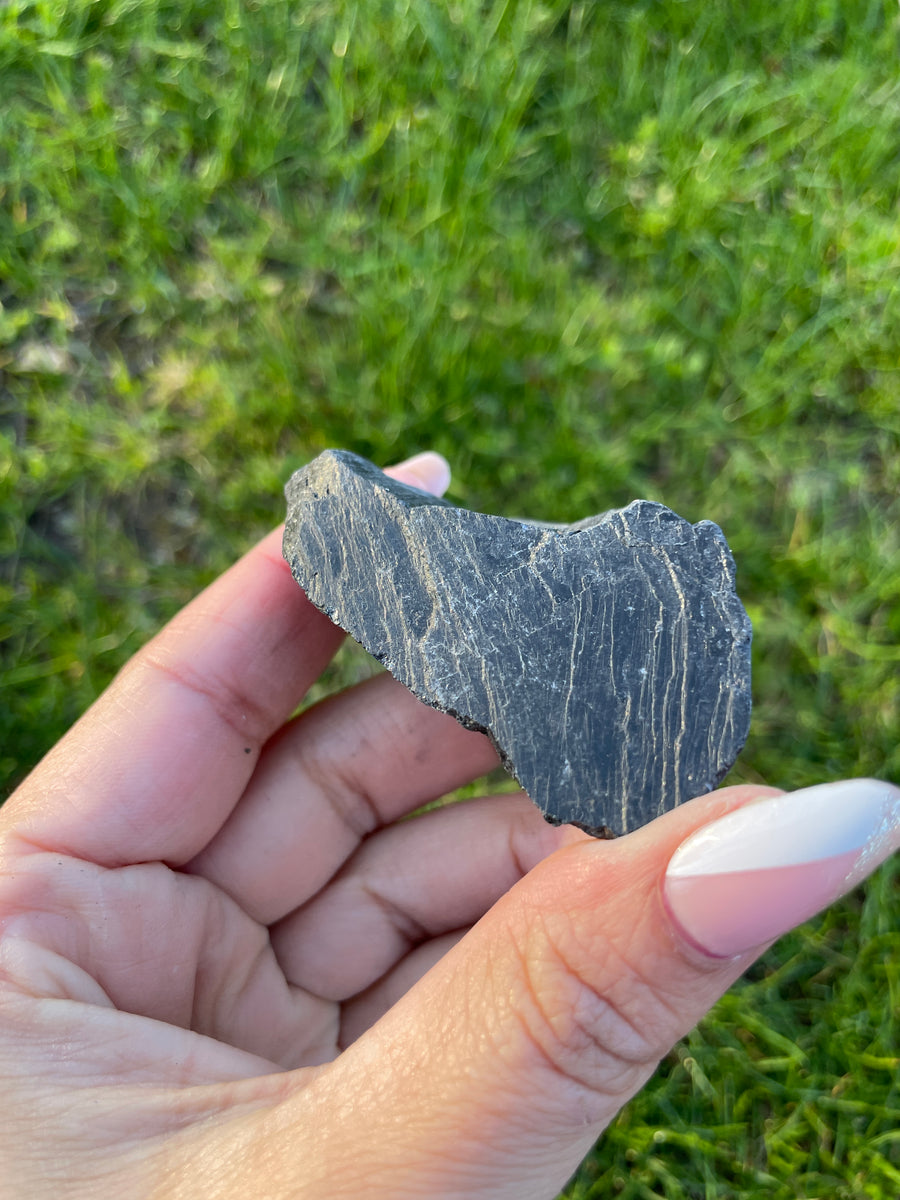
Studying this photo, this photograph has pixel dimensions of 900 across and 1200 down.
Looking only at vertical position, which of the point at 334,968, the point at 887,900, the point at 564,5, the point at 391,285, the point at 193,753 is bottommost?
the point at 887,900

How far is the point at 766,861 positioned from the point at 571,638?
0.50 metres

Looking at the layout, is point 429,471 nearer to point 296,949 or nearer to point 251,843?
point 251,843

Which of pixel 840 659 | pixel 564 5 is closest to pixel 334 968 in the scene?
pixel 840 659

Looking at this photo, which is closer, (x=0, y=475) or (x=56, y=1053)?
(x=56, y=1053)

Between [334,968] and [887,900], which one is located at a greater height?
[334,968]

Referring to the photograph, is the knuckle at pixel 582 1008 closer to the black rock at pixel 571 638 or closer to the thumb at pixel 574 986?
the thumb at pixel 574 986

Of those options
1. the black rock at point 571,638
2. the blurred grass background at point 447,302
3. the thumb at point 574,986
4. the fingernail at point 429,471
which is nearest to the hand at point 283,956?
the thumb at point 574,986

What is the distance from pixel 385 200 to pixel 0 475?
1523 millimetres

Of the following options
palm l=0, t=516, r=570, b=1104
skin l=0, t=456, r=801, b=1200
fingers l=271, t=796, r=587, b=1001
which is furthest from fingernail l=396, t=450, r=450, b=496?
fingers l=271, t=796, r=587, b=1001

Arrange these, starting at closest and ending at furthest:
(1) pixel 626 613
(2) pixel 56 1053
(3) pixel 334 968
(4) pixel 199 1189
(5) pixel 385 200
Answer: (4) pixel 199 1189 < (2) pixel 56 1053 < (1) pixel 626 613 < (3) pixel 334 968 < (5) pixel 385 200

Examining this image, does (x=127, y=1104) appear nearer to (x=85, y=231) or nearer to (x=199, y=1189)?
(x=199, y=1189)

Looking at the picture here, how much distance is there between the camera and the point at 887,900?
2.63 meters

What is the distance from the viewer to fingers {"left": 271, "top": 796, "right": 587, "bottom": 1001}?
7.30 feet

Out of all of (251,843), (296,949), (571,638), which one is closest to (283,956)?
(296,949)
